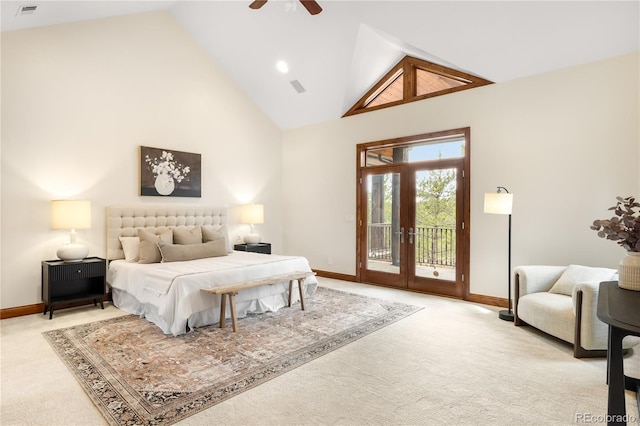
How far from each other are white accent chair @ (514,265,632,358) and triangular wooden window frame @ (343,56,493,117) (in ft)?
8.59

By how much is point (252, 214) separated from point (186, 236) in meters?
1.50

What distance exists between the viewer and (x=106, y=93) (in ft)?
16.3

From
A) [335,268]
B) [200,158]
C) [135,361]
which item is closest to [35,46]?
[200,158]

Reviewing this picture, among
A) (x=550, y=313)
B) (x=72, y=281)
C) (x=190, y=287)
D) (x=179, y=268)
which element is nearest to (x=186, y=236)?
(x=179, y=268)

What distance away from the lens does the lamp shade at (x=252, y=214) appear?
644 centimetres

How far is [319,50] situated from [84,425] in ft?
16.9

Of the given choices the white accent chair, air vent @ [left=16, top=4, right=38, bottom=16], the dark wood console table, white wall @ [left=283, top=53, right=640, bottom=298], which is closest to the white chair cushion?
the white accent chair

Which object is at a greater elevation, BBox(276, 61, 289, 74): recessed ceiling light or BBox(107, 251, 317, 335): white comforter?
BBox(276, 61, 289, 74): recessed ceiling light

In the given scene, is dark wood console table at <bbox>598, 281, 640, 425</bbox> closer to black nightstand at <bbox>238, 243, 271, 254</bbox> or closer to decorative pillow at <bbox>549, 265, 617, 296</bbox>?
decorative pillow at <bbox>549, 265, 617, 296</bbox>

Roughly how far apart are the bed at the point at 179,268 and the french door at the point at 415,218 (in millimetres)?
1561

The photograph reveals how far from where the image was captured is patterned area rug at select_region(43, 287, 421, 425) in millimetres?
2344

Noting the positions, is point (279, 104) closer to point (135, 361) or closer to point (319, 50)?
Answer: point (319, 50)

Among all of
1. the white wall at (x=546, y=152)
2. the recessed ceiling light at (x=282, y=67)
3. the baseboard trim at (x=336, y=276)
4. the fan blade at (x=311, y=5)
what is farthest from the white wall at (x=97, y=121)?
the fan blade at (x=311, y=5)

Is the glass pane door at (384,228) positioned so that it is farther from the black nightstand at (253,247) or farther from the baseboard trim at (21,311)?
the baseboard trim at (21,311)
